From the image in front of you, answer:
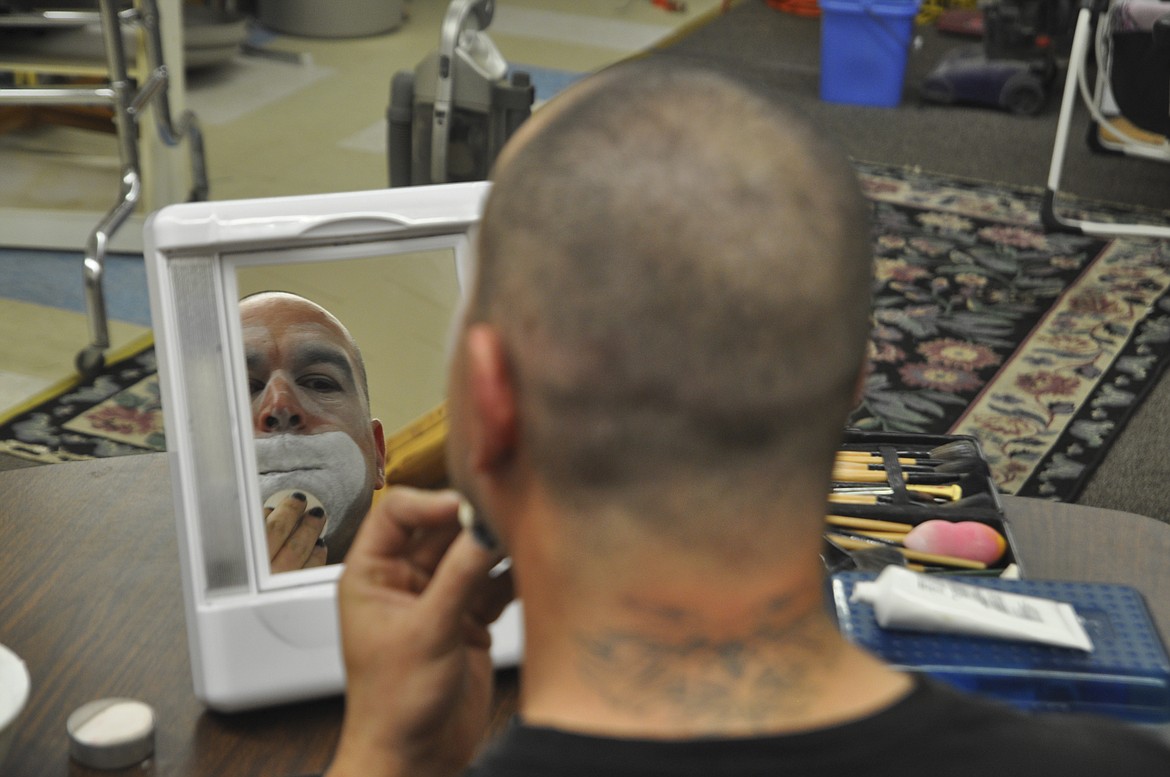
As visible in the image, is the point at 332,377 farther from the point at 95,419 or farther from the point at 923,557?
the point at 95,419

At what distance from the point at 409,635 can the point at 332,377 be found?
1.19ft

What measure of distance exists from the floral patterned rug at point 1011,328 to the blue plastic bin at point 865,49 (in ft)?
2.73

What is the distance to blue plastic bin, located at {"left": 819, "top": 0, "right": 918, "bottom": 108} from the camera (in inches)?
169

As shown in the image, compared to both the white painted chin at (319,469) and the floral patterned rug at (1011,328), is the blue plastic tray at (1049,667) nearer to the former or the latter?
the white painted chin at (319,469)

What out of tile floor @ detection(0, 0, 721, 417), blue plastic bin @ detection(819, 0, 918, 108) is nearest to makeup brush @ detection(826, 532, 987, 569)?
tile floor @ detection(0, 0, 721, 417)

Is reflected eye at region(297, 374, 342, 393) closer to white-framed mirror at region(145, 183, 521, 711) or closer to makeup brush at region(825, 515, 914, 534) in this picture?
white-framed mirror at region(145, 183, 521, 711)

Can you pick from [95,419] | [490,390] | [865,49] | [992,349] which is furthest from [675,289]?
[865,49]

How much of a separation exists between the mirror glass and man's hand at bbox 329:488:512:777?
13cm

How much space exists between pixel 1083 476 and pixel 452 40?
1495mm

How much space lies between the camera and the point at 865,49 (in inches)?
174

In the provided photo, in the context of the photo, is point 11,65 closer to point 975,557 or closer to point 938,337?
point 938,337

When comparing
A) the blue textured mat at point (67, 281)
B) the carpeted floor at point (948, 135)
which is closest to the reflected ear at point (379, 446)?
the blue textured mat at point (67, 281)

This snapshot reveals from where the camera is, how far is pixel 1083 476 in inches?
92.7

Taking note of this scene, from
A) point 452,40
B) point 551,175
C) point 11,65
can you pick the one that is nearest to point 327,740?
point 551,175
